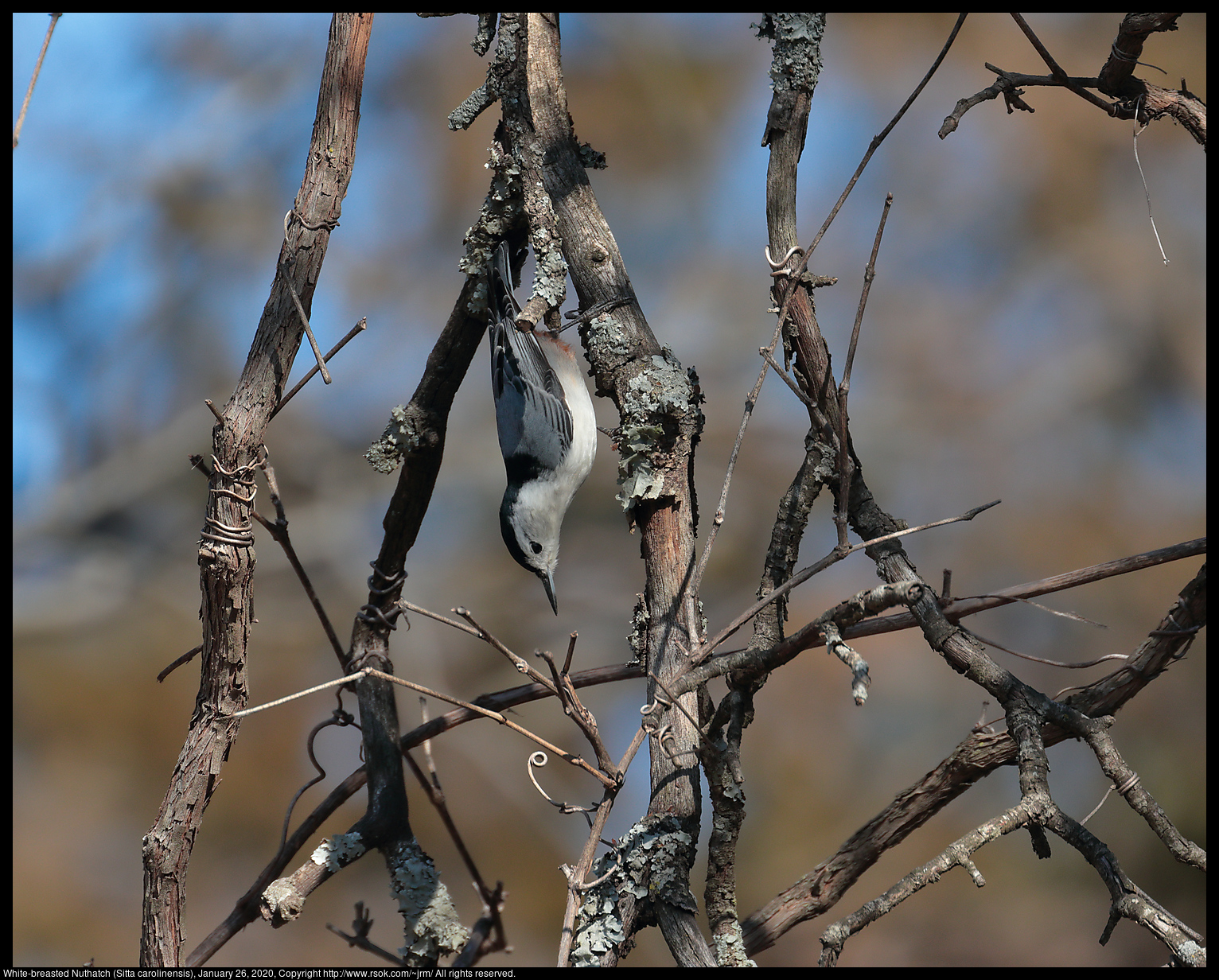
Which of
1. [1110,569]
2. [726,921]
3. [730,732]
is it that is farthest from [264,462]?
[1110,569]

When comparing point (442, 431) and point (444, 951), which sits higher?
point (442, 431)

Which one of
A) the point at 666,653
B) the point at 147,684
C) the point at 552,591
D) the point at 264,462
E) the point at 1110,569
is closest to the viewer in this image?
the point at 1110,569

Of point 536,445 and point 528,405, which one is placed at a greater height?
point 528,405

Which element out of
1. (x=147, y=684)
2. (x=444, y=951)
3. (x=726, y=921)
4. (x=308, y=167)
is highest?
(x=147, y=684)

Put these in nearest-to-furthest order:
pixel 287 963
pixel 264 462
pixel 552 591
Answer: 1. pixel 264 462
2. pixel 552 591
3. pixel 287 963

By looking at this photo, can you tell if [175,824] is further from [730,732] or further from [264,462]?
[730,732]

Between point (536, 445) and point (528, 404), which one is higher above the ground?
point (528, 404)

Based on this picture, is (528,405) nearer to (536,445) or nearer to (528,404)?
(528,404)

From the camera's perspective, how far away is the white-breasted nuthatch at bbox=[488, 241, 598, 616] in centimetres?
194

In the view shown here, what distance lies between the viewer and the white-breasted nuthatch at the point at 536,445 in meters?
1.94

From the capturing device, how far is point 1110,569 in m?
0.91

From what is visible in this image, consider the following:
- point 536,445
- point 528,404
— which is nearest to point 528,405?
point 528,404

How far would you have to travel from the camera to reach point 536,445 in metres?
1.99

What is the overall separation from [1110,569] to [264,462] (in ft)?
3.75
